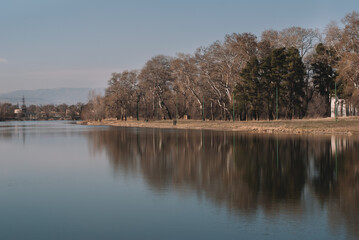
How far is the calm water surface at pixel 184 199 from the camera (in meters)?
7.69

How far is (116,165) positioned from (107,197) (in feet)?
21.8

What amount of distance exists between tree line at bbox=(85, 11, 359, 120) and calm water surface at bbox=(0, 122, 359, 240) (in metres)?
33.5

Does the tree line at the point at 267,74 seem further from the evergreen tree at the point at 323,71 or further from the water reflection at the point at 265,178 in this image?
the water reflection at the point at 265,178

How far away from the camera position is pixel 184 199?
10328 millimetres

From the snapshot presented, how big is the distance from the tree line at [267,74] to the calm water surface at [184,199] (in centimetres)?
3354

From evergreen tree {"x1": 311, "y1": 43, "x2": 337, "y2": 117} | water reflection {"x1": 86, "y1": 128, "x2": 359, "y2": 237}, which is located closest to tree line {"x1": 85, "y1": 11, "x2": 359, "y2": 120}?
evergreen tree {"x1": 311, "y1": 43, "x2": 337, "y2": 117}

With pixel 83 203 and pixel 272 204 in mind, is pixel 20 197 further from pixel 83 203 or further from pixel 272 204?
pixel 272 204

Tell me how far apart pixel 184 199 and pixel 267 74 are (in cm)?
5176

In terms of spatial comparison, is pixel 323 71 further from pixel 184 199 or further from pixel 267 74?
pixel 184 199

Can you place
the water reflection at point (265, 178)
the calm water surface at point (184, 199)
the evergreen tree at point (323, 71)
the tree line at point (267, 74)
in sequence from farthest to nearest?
the evergreen tree at point (323, 71) → the tree line at point (267, 74) → the water reflection at point (265, 178) → the calm water surface at point (184, 199)

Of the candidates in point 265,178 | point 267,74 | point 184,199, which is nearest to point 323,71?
point 267,74

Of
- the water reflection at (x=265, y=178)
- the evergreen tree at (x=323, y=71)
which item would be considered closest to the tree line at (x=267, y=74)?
the evergreen tree at (x=323, y=71)

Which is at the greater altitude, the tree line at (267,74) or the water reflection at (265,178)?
the tree line at (267,74)

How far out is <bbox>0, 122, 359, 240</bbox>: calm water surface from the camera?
769 centimetres
